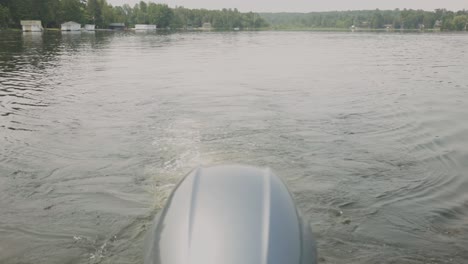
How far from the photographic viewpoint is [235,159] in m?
9.46

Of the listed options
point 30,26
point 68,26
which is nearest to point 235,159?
point 30,26

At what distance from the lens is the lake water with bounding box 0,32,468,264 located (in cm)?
615

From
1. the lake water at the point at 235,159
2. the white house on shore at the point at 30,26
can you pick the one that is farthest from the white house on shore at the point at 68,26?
the lake water at the point at 235,159

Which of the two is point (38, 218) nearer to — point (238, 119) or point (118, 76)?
point (238, 119)

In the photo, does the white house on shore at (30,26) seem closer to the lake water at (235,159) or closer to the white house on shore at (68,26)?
the white house on shore at (68,26)

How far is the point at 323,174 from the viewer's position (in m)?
8.77

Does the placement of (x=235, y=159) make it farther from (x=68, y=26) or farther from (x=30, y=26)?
(x=68, y=26)

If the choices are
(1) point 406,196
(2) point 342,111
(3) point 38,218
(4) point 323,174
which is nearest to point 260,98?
(2) point 342,111

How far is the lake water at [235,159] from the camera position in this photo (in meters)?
6.15

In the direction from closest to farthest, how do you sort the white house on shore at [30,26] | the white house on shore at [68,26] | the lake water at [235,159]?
the lake water at [235,159], the white house on shore at [30,26], the white house on shore at [68,26]

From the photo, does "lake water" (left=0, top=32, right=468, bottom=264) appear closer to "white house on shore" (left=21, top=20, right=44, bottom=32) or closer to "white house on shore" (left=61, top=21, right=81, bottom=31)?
"white house on shore" (left=21, top=20, right=44, bottom=32)

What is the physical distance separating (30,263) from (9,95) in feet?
45.2

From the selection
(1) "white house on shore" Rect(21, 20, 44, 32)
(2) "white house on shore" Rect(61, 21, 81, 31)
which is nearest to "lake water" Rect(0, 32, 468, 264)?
(1) "white house on shore" Rect(21, 20, 44, 32)

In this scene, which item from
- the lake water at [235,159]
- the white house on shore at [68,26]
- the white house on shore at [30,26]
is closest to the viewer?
the lake water at [235,159]
